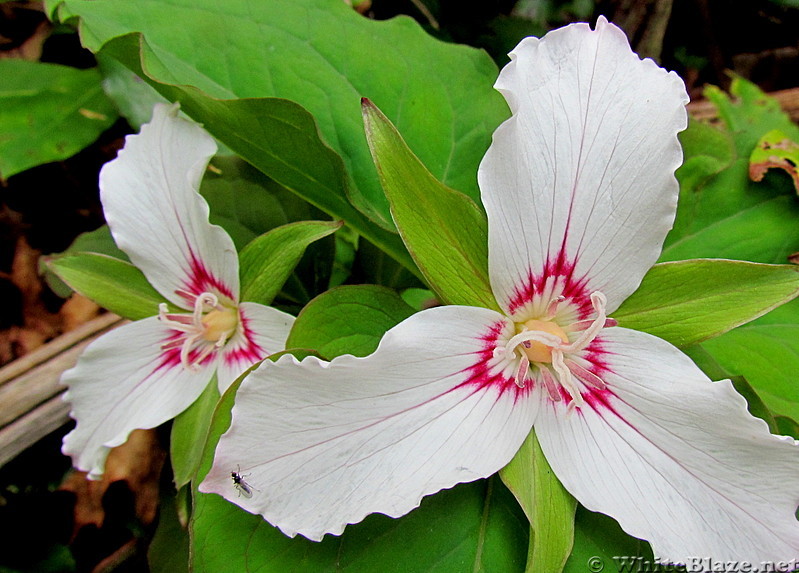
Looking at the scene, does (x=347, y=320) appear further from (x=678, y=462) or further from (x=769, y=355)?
(x=769, y=355)

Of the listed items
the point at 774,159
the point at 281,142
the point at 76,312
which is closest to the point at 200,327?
the point at 281,142

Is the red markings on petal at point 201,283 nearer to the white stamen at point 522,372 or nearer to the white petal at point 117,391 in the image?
the white petal at point 117,391

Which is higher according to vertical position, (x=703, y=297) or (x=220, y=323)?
(x=703, y=297)

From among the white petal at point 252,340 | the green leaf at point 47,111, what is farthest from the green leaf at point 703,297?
the green leaf at point 47,111

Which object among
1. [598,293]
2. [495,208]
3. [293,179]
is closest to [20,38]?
[293,179]

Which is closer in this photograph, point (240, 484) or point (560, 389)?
point (240, 484)

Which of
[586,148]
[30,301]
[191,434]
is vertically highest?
[586,148]

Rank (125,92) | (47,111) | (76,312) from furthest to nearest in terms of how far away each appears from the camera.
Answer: (76,312) < (47,111) < (125,92)

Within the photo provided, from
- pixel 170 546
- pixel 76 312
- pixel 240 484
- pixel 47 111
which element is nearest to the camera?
pixel 240 484
